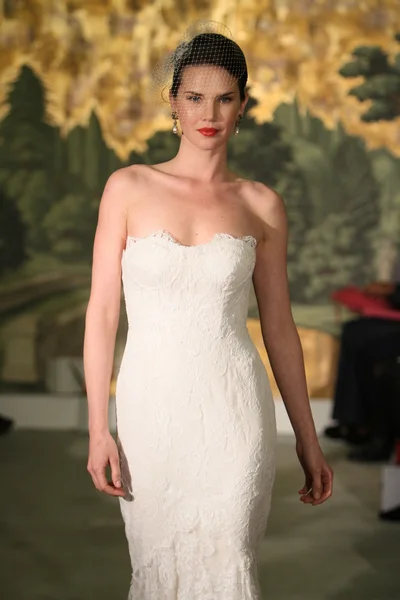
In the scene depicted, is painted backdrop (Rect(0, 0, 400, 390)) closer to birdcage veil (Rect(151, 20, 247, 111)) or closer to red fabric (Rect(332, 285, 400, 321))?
red fabric (Rect(332, 285, 400, 321))

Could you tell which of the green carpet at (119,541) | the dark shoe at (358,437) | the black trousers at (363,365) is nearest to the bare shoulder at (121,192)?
the green carpet at (119,541)

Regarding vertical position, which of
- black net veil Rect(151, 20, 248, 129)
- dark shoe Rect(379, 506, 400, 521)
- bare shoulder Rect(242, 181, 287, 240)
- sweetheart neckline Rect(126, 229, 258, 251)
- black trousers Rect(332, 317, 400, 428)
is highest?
black net veil Rect(151, 20, 248, 129)

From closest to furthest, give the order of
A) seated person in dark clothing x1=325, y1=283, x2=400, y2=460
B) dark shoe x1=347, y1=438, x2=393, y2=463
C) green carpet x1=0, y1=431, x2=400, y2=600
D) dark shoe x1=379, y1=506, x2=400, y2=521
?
green carpet x1=0, y1=431, x2=400, y2=600 → dark shoe x1=379, y1=506, x2=400, y2=521 → seated person in dark clothing x1=325, y1=283, x2=400, y2=460 → dark shoe x1=347, y1=438, x2=393, y2=463

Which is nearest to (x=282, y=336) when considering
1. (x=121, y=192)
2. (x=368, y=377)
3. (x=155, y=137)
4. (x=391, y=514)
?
(x=121, y=192)

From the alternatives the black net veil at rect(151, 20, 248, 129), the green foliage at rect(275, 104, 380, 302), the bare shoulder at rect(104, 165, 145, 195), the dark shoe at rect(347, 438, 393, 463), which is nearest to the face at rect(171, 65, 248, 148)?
the black net veil at rect(151, 20, 248, 129)

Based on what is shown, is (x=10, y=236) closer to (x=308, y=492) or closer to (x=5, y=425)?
(x=5, y=425)

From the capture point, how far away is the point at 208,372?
2.47 meters

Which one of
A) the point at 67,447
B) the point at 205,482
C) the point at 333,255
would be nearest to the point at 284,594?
the point at 205,482

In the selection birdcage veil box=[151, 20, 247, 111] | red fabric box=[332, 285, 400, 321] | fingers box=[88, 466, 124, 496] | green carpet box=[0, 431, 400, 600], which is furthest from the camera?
red fabric box=[332, 285, 400, 321]

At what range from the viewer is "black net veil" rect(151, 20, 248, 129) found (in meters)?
2.45

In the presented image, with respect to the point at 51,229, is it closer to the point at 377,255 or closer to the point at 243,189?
the point at 377,255

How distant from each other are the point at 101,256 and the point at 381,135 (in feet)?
20.2

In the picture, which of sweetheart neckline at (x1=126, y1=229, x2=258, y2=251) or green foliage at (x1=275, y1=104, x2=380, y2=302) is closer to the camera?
sweetheart neckline at (x1=126, y1=229, x2=258, y2=251)

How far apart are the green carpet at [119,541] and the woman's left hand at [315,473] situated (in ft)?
5.87
